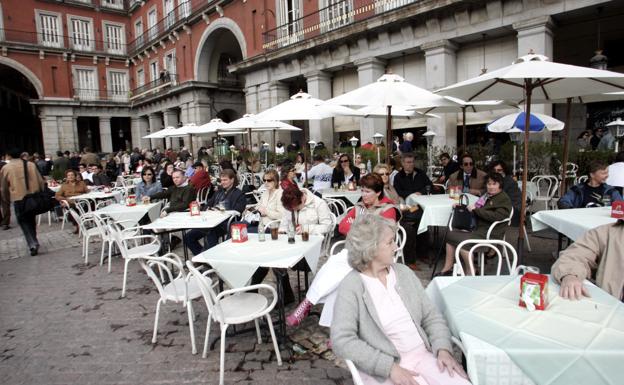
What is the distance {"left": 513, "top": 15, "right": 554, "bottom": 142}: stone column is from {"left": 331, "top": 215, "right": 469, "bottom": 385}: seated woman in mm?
9231

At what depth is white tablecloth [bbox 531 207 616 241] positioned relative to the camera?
363 centimetres

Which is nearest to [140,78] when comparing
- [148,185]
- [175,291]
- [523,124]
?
[148,185]

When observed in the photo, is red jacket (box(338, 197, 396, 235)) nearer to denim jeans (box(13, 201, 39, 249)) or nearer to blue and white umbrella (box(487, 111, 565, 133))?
blue and white umbrella (box(487, 111, 565, 133))

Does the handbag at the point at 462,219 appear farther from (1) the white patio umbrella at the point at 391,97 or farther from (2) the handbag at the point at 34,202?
(2) the handbag at the point at 34,202

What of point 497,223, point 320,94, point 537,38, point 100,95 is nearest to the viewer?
point 497,223

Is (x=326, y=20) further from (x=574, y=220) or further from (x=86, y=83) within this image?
(x=86, y=83)

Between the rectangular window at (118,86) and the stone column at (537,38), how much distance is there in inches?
1283

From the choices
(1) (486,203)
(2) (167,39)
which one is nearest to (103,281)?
(1) (486,203)

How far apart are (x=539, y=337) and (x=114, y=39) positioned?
39543 millimetres

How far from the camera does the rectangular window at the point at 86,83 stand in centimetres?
3114

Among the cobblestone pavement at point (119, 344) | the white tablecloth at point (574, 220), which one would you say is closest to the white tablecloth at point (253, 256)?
the cobblestone pavement at point (119, 344)

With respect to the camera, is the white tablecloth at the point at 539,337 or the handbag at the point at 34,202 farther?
the handbag at the point at 34,202

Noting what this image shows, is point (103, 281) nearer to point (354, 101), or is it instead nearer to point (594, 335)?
point (354, 101)

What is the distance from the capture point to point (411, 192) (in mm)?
6441
